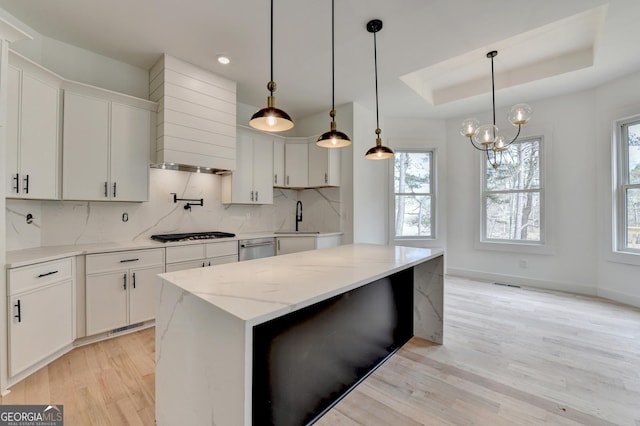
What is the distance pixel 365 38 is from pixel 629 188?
153 inches

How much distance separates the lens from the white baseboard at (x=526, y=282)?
3941mm

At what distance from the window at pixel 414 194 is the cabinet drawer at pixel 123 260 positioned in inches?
149

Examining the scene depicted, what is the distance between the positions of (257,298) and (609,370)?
9.21 feet

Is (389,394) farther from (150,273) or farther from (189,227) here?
(189,227)

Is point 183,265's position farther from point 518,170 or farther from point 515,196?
point 518,170

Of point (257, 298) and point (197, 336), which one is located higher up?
point (257, 298)

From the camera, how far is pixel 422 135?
5031mm

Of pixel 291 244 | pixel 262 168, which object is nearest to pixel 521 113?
pixel 291 244

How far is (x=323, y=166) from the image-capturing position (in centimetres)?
422

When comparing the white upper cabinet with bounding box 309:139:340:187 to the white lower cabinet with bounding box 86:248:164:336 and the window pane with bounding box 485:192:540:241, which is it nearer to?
the white lower cabinet with bounding box 86:248:164:336

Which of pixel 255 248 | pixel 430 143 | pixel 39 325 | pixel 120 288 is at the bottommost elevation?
pixel 39 325

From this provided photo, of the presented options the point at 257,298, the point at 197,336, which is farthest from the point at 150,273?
the point at 257,298

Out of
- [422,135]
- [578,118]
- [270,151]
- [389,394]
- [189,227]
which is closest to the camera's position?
[389,394]

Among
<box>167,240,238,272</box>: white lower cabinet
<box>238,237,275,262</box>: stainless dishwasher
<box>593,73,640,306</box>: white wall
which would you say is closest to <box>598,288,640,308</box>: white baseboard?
<box>593,73,640,306</box>: white wall
